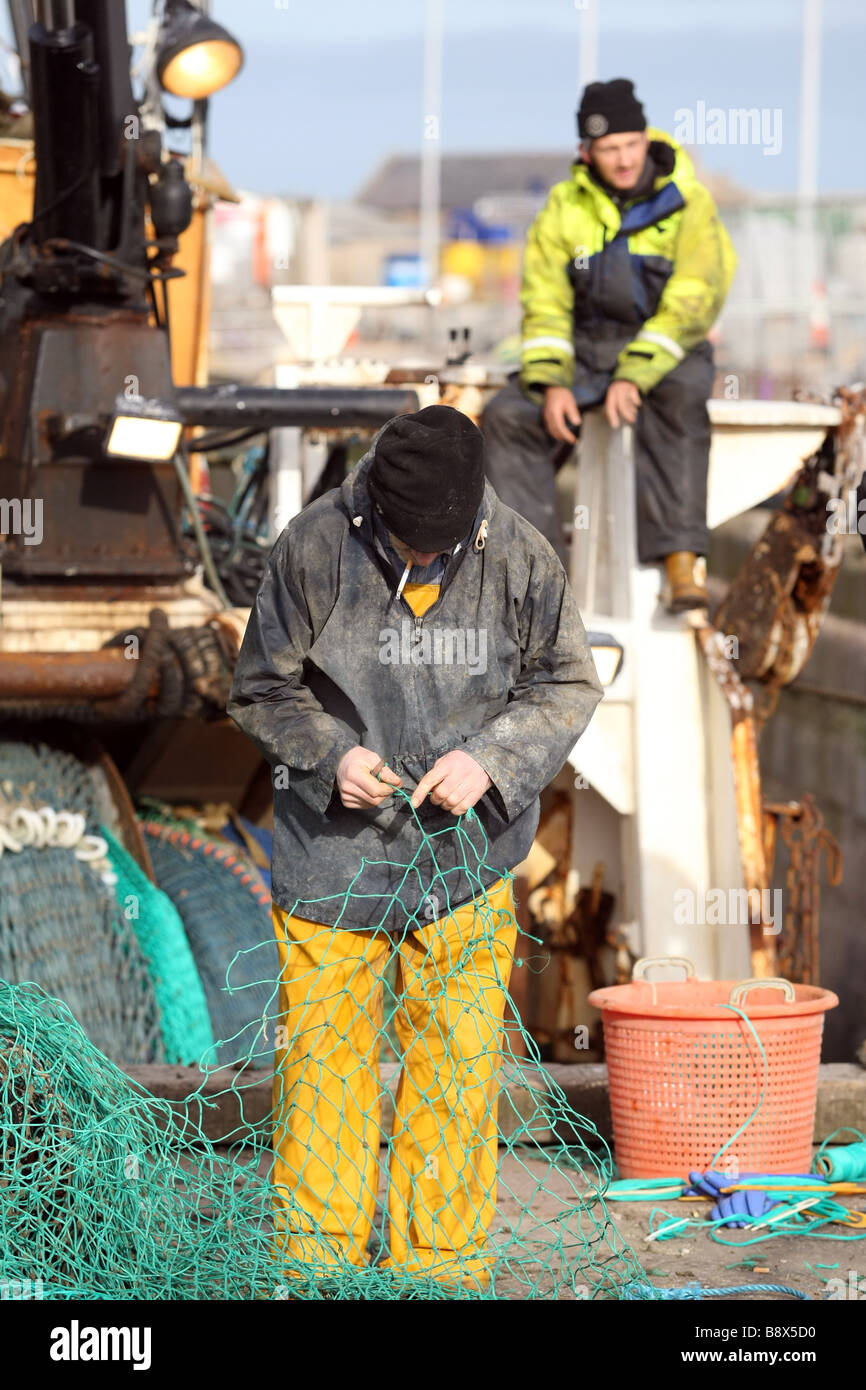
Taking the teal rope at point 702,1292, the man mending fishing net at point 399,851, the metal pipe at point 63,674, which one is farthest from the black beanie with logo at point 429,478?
the metal pipe at point 63,674

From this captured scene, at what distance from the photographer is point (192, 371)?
9219 millimetres

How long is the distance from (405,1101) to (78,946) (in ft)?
7.74

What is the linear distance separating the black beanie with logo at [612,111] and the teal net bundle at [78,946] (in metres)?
3.05

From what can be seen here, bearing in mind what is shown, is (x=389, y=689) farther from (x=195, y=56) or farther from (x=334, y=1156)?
(x=195, y=56)

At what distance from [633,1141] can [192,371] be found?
17.8ft

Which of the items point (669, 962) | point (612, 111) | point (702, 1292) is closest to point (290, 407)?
point (612, 111)

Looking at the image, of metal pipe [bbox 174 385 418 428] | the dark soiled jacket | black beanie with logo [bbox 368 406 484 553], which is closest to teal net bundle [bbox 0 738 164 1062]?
metal pipe [bbox 174 385 418 428]

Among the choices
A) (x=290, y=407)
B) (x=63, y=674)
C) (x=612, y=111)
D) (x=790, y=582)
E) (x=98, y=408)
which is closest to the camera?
(x=612, y=111)

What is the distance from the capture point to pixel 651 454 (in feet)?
21.9

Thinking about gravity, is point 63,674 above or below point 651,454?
below

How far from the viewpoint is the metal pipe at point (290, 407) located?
674 centimetres
